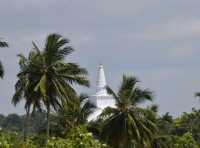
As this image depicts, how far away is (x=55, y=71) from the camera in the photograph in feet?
212

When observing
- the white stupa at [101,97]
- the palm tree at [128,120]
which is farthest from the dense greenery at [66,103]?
the white stupa at [101,97]

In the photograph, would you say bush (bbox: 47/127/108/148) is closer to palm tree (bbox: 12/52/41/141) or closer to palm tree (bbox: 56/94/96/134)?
palm tree (bbox: 12/52/41/141)

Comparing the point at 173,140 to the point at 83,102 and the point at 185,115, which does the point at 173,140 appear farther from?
the point at 185,115

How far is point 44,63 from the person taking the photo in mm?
64625

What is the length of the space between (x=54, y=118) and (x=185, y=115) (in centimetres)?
5829

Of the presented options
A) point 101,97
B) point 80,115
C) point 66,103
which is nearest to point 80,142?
point 66,103

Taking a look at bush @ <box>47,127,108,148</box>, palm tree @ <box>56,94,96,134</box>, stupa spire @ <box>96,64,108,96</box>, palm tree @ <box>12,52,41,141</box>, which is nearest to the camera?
bush @ <box>47,127,108,148</box>

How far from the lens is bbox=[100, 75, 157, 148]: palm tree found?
68.9 meters

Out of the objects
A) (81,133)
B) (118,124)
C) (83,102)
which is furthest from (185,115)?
(81,133)

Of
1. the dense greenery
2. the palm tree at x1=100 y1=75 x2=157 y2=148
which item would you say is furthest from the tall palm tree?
the palm tree at x1=100 y1=75 x2=157 y2=148

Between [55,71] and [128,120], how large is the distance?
8.09 metres

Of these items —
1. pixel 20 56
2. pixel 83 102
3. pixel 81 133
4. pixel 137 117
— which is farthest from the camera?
pixel 83 102

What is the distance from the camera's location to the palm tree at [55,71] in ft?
212

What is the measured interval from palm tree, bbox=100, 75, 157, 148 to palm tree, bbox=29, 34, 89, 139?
5712 millimetres
